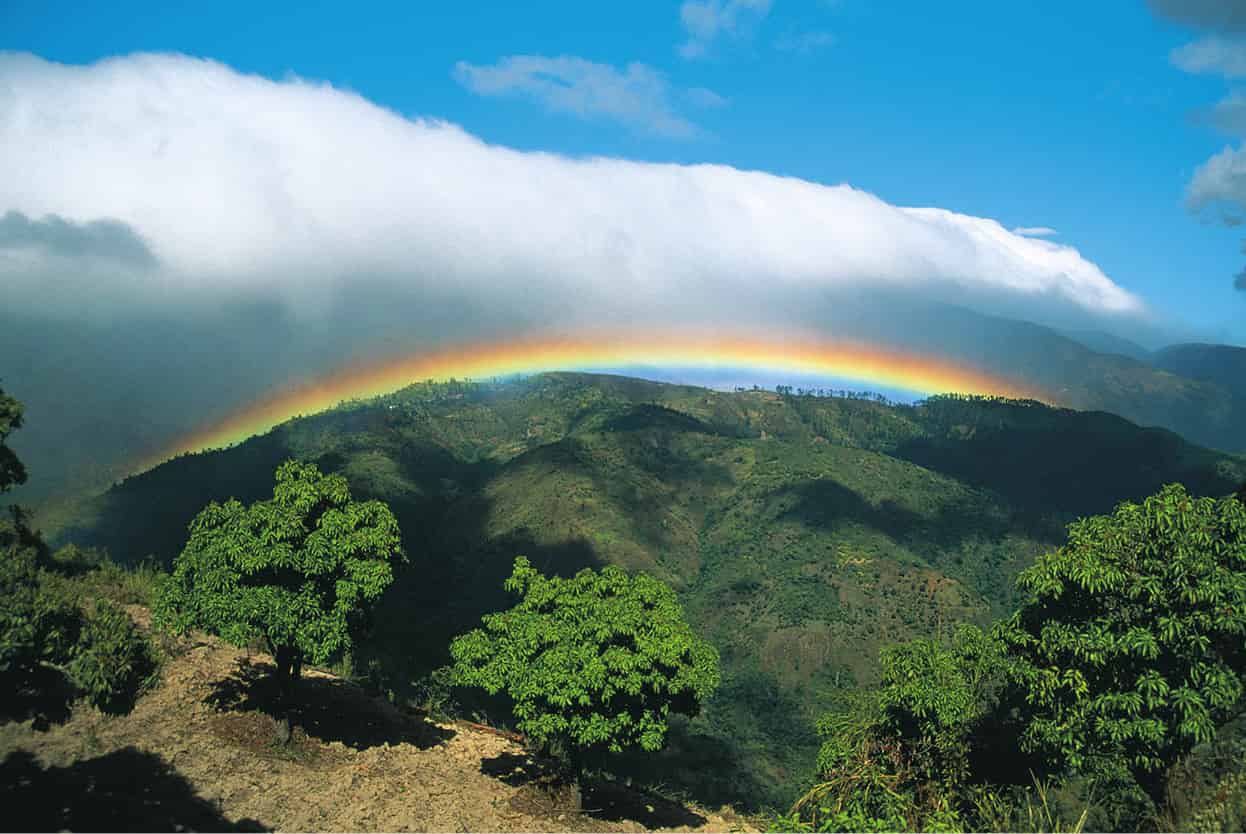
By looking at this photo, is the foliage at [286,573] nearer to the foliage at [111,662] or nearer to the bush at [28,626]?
the foliage at [111,662]

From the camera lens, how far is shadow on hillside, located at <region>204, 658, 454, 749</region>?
20.9m

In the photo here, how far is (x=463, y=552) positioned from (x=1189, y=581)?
12608 cm

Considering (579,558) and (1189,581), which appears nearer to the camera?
(1189,581)

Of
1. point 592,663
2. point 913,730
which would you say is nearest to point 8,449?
point 592,663

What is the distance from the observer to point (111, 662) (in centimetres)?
1346

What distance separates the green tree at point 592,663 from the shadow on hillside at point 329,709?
436cm

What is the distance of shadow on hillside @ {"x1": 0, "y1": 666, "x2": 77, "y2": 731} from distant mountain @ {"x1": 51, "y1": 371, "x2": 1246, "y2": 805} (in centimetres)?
5488

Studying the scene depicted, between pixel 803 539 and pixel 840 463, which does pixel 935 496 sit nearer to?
pixel 840 463

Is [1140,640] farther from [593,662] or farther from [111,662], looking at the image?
[111,662]

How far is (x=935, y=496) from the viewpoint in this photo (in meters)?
168

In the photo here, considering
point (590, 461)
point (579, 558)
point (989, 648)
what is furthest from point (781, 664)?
point (989, 648)

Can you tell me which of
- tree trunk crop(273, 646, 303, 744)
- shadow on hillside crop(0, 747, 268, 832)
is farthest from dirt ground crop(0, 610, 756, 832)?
tree trunk crop(273, 646, 303, 744)

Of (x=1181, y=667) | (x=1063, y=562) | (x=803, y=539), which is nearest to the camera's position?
(x=1181, y=667)

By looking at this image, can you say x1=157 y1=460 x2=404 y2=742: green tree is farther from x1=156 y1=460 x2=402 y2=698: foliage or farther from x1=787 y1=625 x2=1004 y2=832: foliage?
x1=787 y1=625 x2=1004 y2=832: foliage
